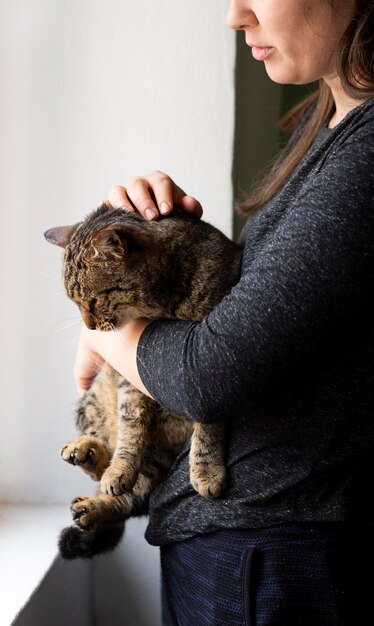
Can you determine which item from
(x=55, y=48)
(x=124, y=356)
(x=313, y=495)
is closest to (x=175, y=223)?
(x=124, y=356)

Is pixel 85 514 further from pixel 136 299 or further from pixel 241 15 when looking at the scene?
pixel 241 15

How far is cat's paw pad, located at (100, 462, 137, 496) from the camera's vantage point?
1.20 m

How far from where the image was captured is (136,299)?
119 cm

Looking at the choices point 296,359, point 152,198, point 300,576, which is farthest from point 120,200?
point 300,576

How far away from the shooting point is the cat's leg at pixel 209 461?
105 centimetres

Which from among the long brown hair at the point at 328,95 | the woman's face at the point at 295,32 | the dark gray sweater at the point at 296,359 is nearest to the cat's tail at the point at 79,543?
the dark gray sweater at the point at 296,359

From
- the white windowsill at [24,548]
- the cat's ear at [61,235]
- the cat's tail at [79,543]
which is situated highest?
the cat's ear at [61,235]

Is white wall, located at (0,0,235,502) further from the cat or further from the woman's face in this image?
the woman's face

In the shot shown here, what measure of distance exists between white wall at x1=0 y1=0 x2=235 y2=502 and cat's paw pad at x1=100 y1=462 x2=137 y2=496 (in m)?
0.44

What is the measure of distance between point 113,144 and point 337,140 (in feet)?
2.65

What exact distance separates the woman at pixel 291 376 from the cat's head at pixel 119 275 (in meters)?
0.04

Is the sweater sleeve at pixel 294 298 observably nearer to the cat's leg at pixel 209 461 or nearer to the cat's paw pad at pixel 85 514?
the cat's leg at pixel 209 461

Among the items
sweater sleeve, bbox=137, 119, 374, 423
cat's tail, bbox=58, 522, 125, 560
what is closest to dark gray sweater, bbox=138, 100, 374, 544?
sweater sleeve, bbox=137, 119, 374, 423

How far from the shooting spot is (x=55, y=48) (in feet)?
5.33
